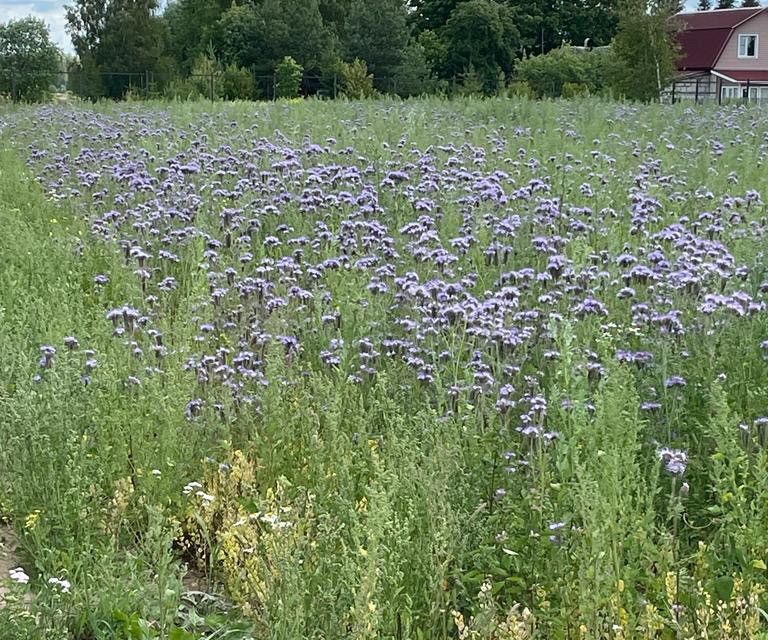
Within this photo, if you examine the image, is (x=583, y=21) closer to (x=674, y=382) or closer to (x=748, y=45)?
(x=748, y=45)

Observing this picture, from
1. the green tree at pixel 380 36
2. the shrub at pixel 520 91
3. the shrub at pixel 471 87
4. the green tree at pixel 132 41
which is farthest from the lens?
the green tree at pixel 132 41

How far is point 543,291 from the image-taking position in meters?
4.85

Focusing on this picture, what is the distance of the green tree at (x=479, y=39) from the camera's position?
52.8m

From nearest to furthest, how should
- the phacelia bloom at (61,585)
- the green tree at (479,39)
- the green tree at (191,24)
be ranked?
the phacelia bloom at (61,585) < the green tree at (479,39) < the green tree at (191,24)

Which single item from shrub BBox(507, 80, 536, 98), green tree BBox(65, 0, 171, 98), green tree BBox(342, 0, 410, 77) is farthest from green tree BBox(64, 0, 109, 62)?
shrub BBox(507, 80, 536, 98)

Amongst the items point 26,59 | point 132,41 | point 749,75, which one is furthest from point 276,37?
point 749,75

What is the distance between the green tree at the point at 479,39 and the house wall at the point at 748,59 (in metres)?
11.5

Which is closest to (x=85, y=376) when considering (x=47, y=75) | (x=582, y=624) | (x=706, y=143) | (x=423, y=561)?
(x=423, y=561)

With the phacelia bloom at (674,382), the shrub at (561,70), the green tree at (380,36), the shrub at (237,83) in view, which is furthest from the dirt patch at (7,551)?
the green tree at (380,36)

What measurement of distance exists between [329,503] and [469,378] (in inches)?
35.8

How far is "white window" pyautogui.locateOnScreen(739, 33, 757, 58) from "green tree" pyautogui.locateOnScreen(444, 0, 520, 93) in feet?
40.1

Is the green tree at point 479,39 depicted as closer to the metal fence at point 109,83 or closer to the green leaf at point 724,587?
the metal fence at point 109,83

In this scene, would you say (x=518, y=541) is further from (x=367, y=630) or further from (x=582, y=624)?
(x=367, y=630)

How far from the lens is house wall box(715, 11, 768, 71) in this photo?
51778mm
